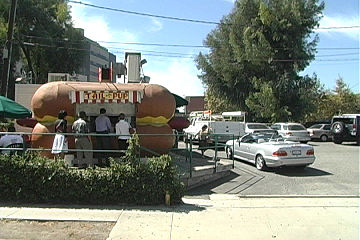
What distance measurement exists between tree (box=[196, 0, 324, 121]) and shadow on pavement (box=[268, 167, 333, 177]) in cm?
2236

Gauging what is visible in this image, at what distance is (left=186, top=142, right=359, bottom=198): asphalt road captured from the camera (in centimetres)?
1038

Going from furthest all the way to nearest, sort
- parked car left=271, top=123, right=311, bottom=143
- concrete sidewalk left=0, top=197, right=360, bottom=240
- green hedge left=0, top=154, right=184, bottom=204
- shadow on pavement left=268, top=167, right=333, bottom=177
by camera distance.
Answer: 1. parked car left=271, top=123, right=311, bottom=143
2. shadow on pavement left=268, top=167, right=333, bottom=177
3. green hedge left=0, top=154, right=184, bottom=204
4. concrete sidewalk left=0, top=197, right=360, bottom=240

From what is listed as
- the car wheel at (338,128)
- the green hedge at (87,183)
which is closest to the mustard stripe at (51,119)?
the green hedge at (87,183)

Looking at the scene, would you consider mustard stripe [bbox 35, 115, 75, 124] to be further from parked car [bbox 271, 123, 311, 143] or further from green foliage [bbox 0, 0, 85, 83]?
green foliage [bbox 0, 0, 85, 83]

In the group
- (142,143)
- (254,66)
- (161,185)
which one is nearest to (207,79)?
(254,66)

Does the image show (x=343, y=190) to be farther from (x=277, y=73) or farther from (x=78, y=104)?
(x=277, y=73)

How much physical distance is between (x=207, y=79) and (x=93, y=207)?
1420 inches

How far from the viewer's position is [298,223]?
7.30m

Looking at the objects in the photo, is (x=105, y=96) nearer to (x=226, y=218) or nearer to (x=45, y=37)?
(x=226, y=218)

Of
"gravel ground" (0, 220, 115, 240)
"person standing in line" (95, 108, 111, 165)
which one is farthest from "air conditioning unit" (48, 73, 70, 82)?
"gravel ground" (0, 220, 115, 240)

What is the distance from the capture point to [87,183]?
8445 millimetres

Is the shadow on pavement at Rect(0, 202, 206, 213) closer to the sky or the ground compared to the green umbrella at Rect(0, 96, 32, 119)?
closer to the ground

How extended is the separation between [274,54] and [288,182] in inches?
1078

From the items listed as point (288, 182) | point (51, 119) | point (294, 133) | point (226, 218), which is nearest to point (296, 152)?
point (288, 182)
